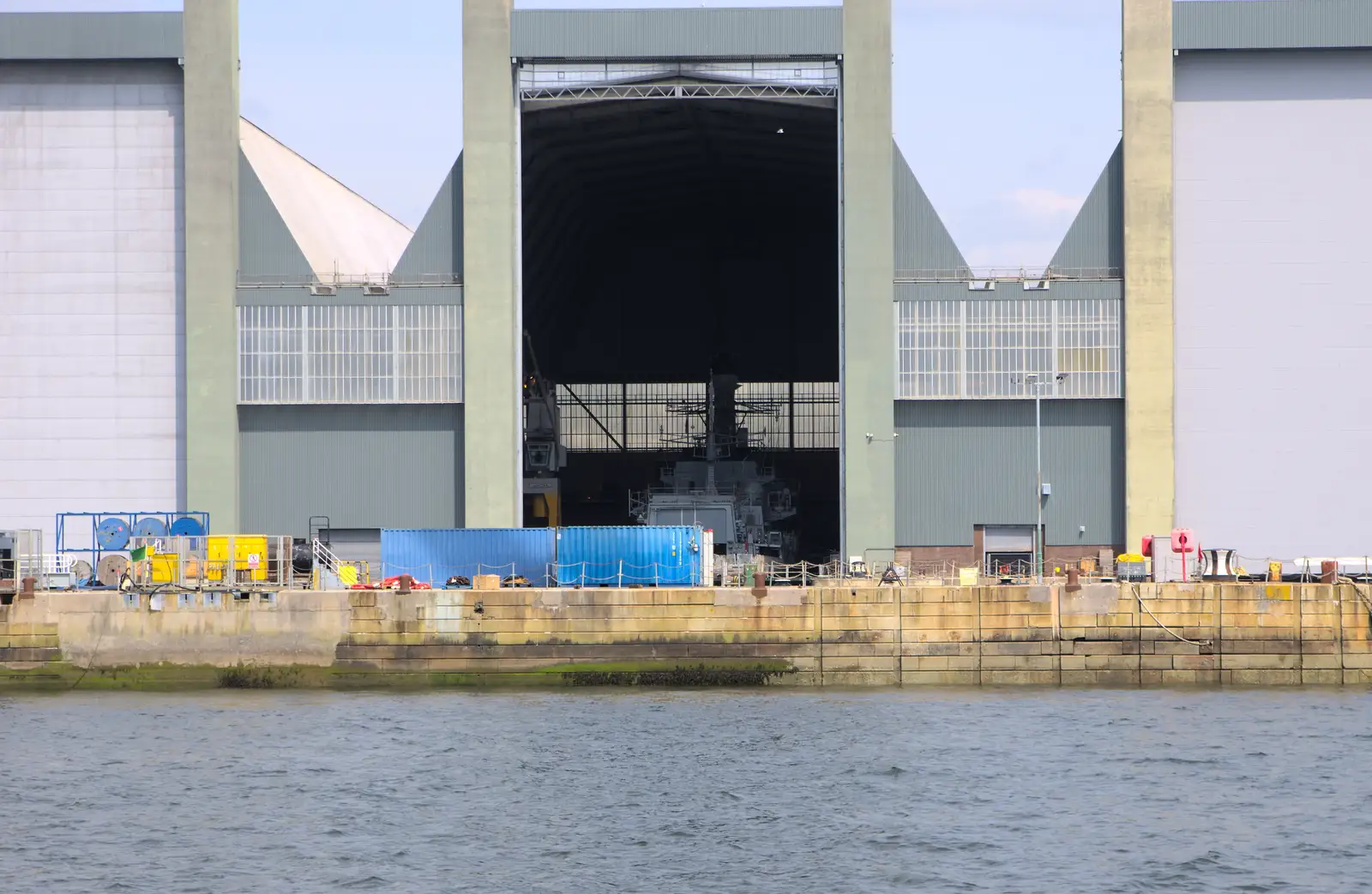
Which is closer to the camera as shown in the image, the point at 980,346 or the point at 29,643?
the point at 29,643

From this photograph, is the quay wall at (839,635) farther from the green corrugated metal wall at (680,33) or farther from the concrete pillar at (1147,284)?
the green corrugated metal wall at (680,33)

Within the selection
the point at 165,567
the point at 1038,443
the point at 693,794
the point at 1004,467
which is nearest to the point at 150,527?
the point at 165,567

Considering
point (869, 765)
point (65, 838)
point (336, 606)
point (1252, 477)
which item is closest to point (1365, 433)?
point (1252, 477)

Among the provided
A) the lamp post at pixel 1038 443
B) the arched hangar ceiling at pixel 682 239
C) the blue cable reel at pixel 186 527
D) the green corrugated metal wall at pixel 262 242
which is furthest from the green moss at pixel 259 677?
the lamp post at pixel 1038 443

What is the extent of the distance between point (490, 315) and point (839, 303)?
14.4m

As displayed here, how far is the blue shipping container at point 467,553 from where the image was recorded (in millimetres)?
67562

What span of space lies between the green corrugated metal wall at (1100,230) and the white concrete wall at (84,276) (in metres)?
37.1

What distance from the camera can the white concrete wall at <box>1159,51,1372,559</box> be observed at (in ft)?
240

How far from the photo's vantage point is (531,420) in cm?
9788

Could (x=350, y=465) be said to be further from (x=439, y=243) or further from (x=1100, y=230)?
(x=1100, y=230)

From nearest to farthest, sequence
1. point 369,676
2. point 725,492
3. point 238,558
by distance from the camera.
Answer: point 369,676 < point 238,558 < point 725,492

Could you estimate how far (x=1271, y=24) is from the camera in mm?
72500

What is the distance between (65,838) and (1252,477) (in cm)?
5115

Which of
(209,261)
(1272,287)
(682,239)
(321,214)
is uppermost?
(682,239)
